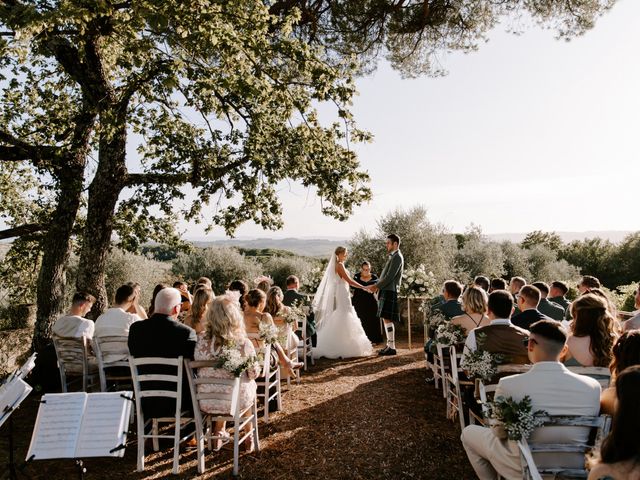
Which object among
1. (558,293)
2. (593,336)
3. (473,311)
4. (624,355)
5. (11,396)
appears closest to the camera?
(624,355)

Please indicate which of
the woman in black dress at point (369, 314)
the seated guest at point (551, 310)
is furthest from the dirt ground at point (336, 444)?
the woman in black dress at point (369, 314)

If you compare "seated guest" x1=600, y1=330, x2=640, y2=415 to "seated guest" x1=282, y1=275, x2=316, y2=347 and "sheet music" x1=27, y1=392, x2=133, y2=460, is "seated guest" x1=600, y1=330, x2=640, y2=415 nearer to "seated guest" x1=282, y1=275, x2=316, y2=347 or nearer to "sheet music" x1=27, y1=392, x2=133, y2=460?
"sheet music" x1=27, y1=392, x2=133, y2=460

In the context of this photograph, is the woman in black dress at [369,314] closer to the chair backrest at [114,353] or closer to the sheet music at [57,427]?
the chair backrest at [114,353]

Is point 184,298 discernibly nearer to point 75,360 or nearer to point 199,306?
point 75,360

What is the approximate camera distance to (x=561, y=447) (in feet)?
9.98

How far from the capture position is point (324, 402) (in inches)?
263

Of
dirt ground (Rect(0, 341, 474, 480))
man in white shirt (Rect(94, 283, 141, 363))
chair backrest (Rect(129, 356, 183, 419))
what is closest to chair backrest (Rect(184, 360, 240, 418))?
chair backrest (Rect(129, 356, 183, 419))

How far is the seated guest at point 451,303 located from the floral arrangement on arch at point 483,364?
2.43 metres

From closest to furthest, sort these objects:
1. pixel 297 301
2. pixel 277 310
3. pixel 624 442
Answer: pixel 624 442 → pixel 277 310 → pixel 297 301

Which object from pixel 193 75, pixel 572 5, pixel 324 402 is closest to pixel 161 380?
pixel 324 402

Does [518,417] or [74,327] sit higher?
[74,327]

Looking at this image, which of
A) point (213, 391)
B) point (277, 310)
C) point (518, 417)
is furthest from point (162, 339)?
point (518, 417)

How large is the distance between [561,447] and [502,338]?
1.69m

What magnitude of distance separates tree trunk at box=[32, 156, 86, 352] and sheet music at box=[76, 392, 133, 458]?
5444 mm
